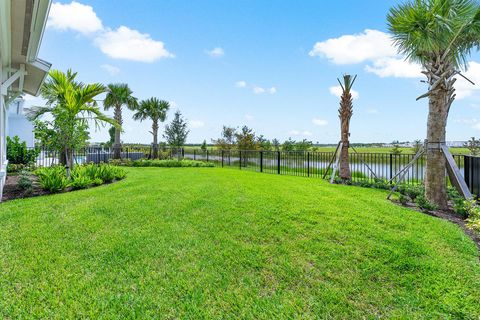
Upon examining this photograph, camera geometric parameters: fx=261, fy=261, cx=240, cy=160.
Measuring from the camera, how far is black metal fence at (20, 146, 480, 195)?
7.09 m

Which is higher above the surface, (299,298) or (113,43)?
(113,43)

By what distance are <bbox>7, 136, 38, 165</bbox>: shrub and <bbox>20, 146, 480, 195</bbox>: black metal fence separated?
41cm

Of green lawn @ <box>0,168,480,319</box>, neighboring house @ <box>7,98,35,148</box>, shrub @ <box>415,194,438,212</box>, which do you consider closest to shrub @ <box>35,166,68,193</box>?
green lawn @ <box>0,168,480,319</box>

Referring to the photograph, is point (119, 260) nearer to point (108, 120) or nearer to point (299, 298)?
point (299, 298)

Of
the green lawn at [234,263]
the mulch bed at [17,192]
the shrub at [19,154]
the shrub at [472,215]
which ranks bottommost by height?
the green lawn at [234,263]

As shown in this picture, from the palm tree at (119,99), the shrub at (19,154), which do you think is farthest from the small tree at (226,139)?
the shrub at (19,154)

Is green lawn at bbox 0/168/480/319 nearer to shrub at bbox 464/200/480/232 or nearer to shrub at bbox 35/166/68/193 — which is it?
shrub at bbox 464/200/480/232

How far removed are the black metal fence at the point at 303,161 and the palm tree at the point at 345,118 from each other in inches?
17.6

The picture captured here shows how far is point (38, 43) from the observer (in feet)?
17.1

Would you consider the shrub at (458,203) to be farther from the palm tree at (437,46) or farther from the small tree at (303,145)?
the small tree at (303,145)

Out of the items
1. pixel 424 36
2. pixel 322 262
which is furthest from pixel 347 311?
Result: pixel 424 36

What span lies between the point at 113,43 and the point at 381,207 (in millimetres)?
10503

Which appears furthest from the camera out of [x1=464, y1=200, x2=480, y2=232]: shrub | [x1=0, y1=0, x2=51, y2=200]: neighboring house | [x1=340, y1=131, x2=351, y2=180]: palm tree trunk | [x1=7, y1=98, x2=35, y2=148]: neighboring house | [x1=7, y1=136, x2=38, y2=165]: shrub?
[x1=7, y1=98, x2=35, y2=148]: neighboring house

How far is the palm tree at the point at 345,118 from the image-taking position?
29.1 feet
